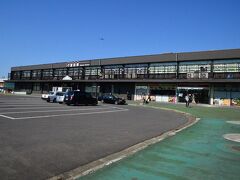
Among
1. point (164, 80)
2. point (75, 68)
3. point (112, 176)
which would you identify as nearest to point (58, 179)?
point (112, 176)

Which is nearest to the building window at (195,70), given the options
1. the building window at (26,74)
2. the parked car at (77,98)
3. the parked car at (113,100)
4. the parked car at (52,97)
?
the parked car at (113,100)

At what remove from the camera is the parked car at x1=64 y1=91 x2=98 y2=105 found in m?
30.5

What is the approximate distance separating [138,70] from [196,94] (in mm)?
13164

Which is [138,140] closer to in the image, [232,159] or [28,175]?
[232,159]

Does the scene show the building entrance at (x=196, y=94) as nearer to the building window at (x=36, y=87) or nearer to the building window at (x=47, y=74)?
the building window at (x=47, y=74)

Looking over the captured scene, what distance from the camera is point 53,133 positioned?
418 inches

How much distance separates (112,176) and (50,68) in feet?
238

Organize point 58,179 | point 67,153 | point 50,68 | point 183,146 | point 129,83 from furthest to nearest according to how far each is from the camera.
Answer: point 50,68 → point 129,83 → point 183,146 → point 67,153 → point 58,179

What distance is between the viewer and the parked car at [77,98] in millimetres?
30470

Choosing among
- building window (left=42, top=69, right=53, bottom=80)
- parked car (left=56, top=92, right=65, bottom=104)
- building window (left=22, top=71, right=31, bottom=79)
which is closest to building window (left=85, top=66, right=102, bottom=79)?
building window (left=42, top=69, right=53, bottom=80)

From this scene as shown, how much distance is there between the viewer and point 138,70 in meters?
55.2

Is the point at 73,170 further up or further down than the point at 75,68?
further down

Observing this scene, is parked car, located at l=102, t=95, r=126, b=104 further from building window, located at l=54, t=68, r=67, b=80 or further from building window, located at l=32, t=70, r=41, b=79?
building window, located at l=32, t=70, r=41, b=79

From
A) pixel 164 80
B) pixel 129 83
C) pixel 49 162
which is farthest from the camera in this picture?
pixel 129 83
